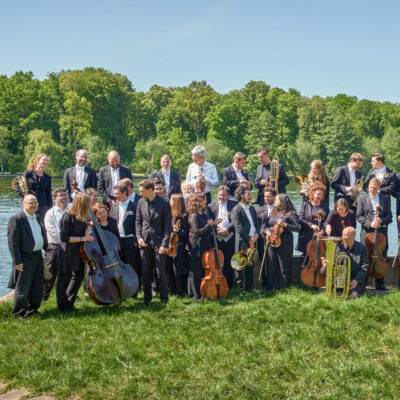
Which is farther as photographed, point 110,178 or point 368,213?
point 110,178

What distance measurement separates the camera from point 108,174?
9.05 metres

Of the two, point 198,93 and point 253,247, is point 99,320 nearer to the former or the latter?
point 253,247

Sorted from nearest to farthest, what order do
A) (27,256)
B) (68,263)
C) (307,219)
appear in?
(27,256), (68,263), (307,219)

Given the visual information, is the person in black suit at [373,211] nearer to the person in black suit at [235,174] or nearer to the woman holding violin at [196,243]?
the person in black suit at [235,174]

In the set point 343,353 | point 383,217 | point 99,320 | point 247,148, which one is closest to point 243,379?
point 343,353

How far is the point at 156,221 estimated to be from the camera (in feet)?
24.0

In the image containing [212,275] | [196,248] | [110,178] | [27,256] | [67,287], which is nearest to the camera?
[27,256]

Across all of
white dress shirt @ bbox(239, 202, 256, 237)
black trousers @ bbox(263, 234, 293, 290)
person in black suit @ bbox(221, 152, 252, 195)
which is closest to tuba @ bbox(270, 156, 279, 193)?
person in black suit @ bbox(221, 152, 252, 195)

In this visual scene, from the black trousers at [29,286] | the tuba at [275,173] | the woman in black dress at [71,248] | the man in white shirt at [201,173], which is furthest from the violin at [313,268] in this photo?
the black trousers at [29,286]

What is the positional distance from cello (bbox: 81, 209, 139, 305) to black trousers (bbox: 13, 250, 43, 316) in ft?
2.12

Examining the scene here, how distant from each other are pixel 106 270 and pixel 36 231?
1.04 m

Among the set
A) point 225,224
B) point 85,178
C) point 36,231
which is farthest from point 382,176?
point 36,231

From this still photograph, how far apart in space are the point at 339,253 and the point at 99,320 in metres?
3.45

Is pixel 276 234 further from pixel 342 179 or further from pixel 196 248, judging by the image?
pixel 342 179
